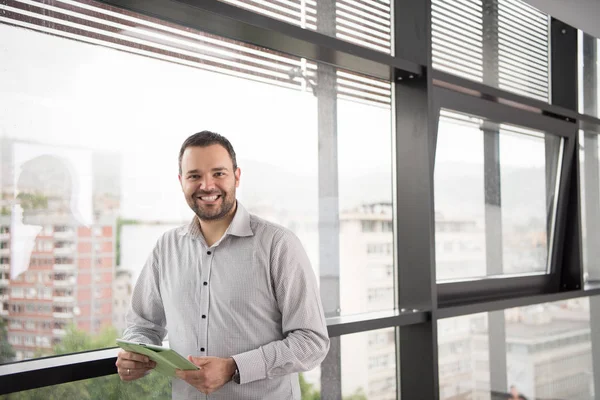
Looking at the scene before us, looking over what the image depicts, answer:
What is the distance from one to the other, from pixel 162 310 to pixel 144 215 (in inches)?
14.0

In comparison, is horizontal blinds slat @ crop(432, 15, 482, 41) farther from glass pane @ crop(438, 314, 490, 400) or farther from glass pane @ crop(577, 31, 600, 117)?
glass pane @ crop(438, 314, 490, 400)

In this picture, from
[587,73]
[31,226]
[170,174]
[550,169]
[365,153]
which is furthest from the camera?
[587,73]

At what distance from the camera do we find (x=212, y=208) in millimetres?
2137

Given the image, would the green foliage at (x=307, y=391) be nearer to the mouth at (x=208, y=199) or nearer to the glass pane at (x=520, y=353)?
the glass pane at (x=520, y=353)

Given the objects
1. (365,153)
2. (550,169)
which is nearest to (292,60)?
(365,153)

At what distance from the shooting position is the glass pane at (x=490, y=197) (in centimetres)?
351

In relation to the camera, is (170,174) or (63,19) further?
(170,174)

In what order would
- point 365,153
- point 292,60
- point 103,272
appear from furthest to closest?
point 365,153, point 292,60, point 103,272

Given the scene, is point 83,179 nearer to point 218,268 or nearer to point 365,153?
point 218,268

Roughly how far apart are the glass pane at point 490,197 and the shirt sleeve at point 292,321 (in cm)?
147

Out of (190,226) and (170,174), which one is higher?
(170,174)

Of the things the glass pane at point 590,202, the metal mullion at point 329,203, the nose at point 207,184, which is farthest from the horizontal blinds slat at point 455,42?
the nose at point 207,184

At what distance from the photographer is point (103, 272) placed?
2.22m

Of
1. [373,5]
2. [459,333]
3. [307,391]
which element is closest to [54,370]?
[307,391]
